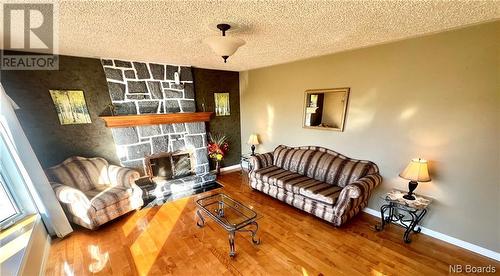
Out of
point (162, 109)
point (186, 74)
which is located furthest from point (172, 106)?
point (186, 74)

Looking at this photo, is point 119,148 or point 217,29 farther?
point 119,148

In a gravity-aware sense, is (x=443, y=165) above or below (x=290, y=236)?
above

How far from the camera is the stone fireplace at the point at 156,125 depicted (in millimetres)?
3291

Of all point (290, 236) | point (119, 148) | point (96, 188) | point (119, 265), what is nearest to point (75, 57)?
point (119, 148)

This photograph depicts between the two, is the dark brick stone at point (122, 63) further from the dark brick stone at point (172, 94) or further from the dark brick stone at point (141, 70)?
the dark brick stone at point (172, 94)

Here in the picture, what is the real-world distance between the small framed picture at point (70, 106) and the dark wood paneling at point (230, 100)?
6.08ft

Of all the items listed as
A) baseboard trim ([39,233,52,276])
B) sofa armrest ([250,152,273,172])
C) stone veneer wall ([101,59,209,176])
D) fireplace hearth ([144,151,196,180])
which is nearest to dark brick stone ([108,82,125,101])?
stone veneer wall ([101,59,209,176])

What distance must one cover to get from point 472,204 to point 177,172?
424 centimetres

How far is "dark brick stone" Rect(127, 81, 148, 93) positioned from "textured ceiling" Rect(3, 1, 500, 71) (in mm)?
733

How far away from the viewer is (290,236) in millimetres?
2422

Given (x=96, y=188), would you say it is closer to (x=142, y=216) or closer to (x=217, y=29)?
(x=142, y=216)

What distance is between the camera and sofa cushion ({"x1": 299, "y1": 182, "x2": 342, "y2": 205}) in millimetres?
2537

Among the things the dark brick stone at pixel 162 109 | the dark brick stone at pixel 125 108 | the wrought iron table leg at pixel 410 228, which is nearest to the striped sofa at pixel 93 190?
the dark brick stone at pixel 125 108

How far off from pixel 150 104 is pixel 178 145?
0.91 metres
